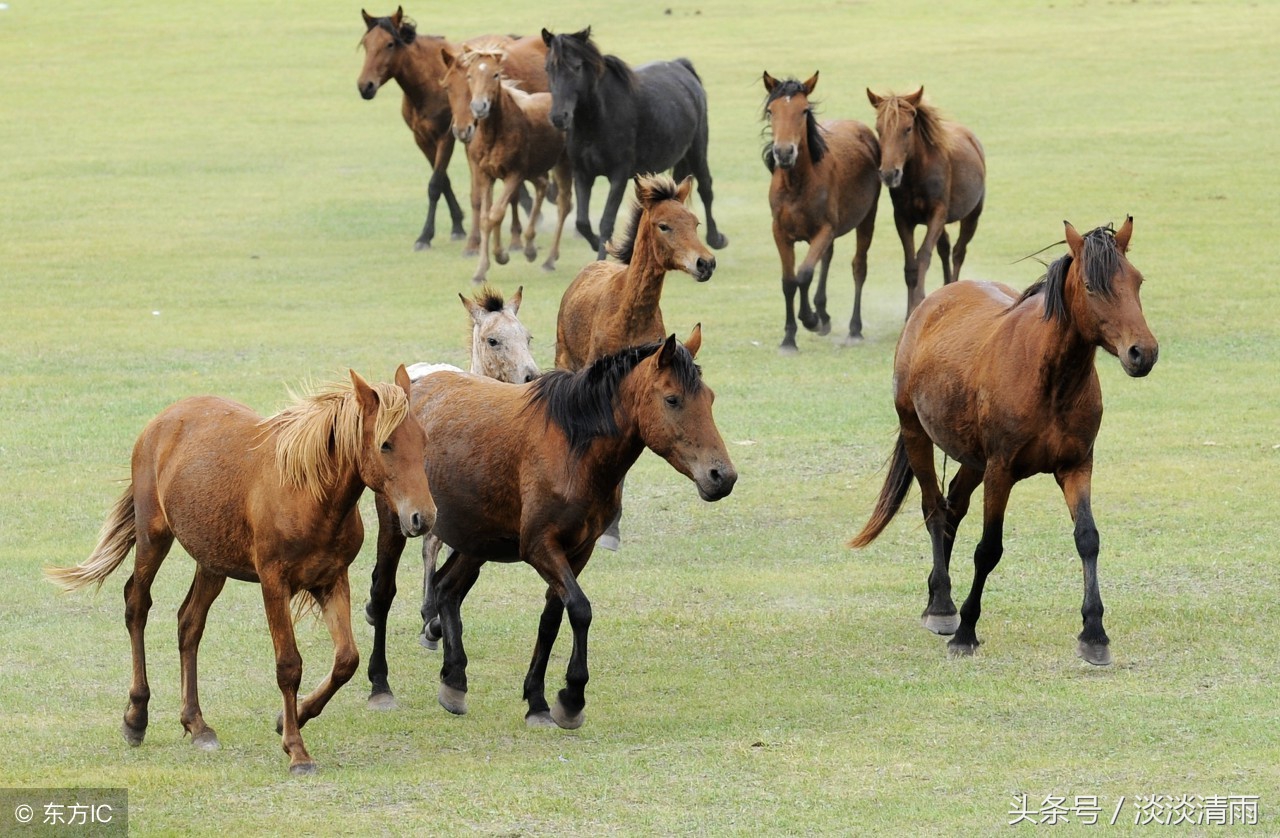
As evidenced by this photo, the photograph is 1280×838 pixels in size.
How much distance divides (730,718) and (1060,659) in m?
1.71

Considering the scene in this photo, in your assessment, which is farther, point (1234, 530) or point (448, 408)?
point (1234, 530)

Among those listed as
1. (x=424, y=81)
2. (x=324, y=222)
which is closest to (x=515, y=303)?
(x=424, y=81)

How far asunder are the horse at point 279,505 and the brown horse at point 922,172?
946cm

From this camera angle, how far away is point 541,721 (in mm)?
7512

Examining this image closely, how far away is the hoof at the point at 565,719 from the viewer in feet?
24.3

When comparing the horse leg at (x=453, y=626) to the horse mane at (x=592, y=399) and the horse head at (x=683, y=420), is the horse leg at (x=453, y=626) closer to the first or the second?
the horse mane at (x=592, y=399)

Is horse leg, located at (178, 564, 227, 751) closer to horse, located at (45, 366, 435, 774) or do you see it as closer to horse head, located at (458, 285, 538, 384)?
horse, located at (45, 366, 435, 774)

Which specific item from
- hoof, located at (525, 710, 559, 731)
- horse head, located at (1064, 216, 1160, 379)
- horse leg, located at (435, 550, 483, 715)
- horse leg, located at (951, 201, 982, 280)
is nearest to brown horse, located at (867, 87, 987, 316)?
horse leg, located at (951, 201, 982, 280)

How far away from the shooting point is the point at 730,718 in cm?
754

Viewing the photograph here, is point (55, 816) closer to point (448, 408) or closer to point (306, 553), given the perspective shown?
point (306, 553)

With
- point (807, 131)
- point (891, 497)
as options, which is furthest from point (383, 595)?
point (807, 131)

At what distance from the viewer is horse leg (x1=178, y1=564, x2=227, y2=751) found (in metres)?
7.26

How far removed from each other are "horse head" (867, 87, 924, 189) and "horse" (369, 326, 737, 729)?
8.31 metres

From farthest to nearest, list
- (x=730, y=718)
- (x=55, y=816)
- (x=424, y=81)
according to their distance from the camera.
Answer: (x=424, y=81) → (x=730, y=718) → (x=55, y=816)
